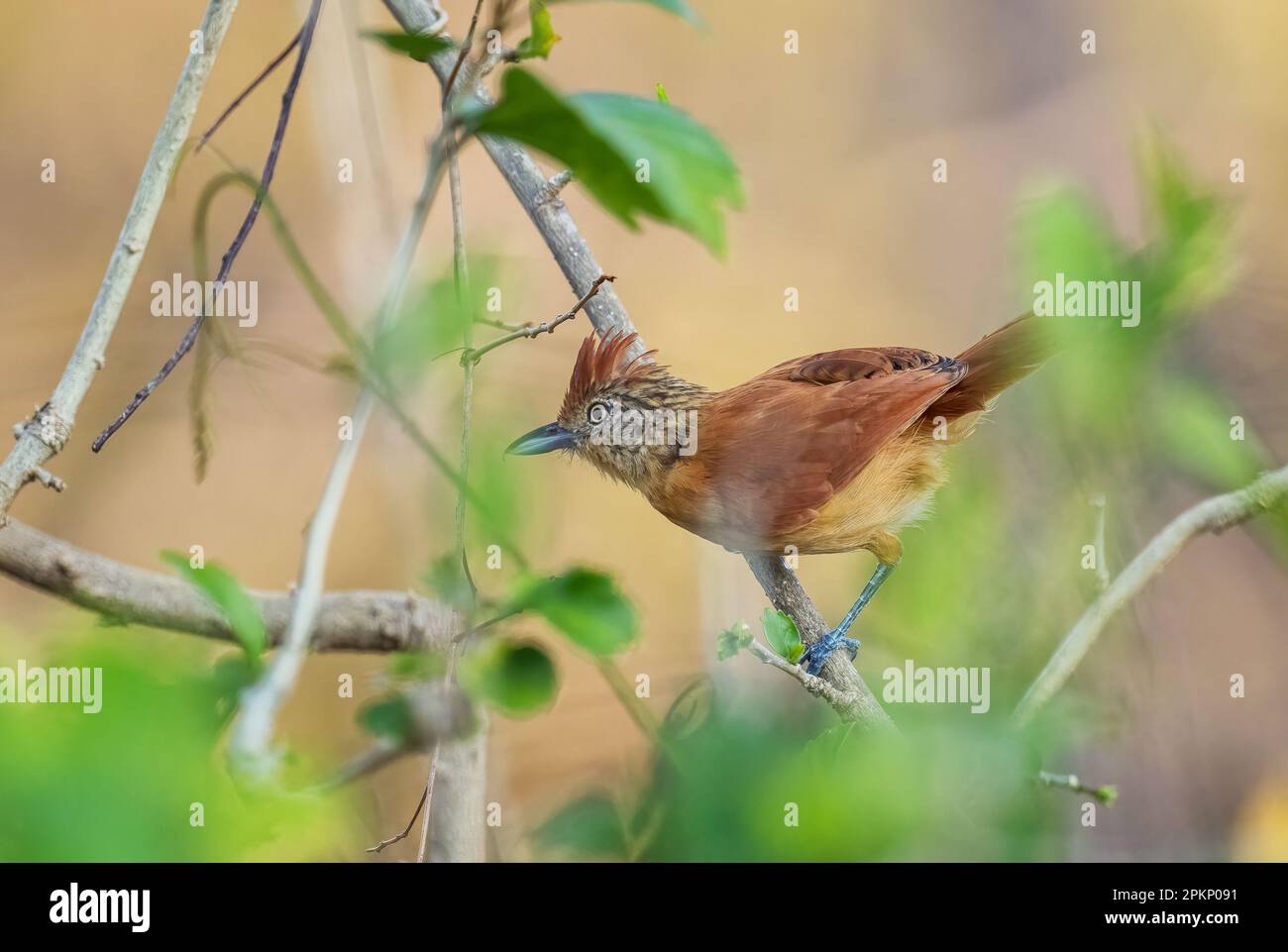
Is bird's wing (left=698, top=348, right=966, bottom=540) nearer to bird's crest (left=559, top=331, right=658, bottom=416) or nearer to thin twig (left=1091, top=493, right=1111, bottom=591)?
bird's crest (left=559, top=331, right=658, bottom=416)

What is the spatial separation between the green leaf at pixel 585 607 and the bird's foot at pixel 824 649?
601mm

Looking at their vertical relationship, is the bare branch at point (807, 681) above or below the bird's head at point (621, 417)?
below

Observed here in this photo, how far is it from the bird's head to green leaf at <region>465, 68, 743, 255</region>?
0.79m

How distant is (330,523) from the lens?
47cm

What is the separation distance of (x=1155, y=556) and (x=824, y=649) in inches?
15.4

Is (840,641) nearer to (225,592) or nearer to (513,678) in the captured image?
(513,678)

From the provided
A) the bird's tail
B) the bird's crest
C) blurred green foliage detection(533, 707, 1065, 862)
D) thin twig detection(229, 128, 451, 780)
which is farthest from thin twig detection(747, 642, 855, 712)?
the bird's tail

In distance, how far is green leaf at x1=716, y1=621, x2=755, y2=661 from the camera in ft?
1.93

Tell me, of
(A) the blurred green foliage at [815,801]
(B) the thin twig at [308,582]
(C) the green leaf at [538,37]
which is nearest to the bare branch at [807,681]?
(A) the blurred green foliage at [815,801]

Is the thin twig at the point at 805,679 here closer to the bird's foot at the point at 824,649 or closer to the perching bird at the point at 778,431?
the bird's foot at the point at 824,649

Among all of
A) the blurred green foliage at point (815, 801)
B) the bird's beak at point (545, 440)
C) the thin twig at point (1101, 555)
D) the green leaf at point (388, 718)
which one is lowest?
the blurred green foliage at point (815, 801)

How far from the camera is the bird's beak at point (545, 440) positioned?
4.02 feet

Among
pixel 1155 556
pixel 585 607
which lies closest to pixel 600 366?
pixel 1155 556
